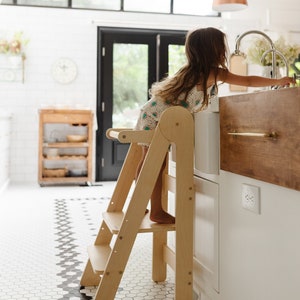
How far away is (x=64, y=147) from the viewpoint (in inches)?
268

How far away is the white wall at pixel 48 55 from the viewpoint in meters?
6.86

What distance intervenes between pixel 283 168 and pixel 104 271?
1.01m

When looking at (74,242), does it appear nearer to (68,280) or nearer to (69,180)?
(68,280)

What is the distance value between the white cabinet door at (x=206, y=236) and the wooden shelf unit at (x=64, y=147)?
4627mm

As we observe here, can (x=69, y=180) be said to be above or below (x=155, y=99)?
below

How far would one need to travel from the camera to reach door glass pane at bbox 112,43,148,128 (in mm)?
7184

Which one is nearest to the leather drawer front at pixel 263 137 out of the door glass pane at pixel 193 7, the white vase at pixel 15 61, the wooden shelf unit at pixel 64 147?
the wooden shelf unit at pixel 64 147

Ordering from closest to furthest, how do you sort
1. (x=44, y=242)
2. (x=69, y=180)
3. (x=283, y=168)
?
(x=283, y=168) → (x=44, y=242) → (x=69, y=180)

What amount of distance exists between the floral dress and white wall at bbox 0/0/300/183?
16.2 feet

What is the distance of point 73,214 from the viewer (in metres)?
4.51

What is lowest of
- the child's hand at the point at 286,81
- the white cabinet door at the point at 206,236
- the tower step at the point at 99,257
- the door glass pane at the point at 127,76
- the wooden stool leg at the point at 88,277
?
the wooden stool leg at the point at 88,277

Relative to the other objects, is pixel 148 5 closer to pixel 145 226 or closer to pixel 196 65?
pixel 196 65

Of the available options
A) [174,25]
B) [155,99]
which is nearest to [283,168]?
[155,99]

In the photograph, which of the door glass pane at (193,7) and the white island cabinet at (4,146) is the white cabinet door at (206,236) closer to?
the white island cabinet at (4,146)
